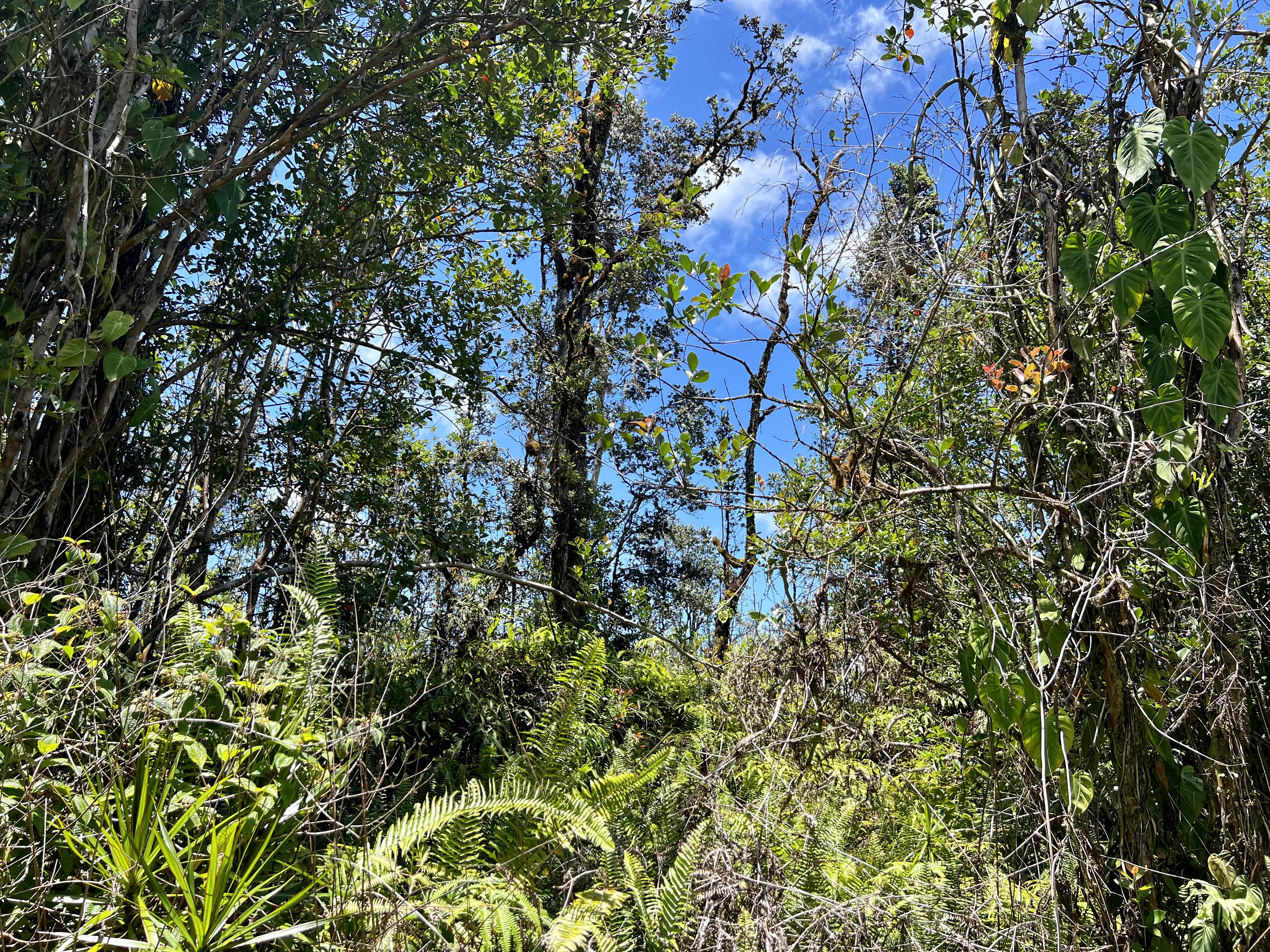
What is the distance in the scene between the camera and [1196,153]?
1662 millimetres

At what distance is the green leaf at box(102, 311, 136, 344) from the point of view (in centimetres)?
274

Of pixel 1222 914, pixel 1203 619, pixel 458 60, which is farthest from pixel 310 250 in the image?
pixel 1222 914

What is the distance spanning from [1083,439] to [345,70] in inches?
139

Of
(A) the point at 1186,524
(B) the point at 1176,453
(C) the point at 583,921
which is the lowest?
(C) the point at 583,921

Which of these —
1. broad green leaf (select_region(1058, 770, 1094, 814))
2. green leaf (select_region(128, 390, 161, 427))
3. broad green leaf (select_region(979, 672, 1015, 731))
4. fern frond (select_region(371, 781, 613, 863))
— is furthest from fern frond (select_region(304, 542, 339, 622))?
broad green leaf (select_region(1058, 770, 1094, 814))

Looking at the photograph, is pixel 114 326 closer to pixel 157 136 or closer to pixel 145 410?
pixel 145 410

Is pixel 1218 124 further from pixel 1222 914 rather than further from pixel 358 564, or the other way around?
pixel 358 564

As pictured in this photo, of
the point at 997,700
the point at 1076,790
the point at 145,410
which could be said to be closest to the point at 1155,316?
the point at 997,700

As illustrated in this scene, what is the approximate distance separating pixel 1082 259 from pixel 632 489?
191 centimetres

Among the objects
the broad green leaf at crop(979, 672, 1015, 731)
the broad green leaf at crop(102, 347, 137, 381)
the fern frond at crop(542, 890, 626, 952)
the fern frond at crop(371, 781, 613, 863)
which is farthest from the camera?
the broad green leaf at crop(102, 347, 137, 381)

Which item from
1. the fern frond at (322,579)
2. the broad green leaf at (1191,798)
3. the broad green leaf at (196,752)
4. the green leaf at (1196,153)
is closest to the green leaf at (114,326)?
Result: the fern frond at (322,579)

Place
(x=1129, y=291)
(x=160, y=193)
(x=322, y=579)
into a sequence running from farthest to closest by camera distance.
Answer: (x=322, y=579), (x=160, y=193), (x=1129, y=291)

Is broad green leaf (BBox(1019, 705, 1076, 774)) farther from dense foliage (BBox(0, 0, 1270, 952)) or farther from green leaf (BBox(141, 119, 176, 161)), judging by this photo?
green leaf (BBox(141, 119, 176, 161))

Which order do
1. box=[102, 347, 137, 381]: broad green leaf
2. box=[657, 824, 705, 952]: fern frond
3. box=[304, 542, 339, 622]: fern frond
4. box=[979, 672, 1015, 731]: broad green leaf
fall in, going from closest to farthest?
1. box=[979, 672, 1015, 731]: broad green leaf
2. box=[657, 824, 705, 952]: fern frond
3. box=[102, 347, 137, 381]: broad green leaf
4. box=[304, 542, 339, 622]: fern frond
